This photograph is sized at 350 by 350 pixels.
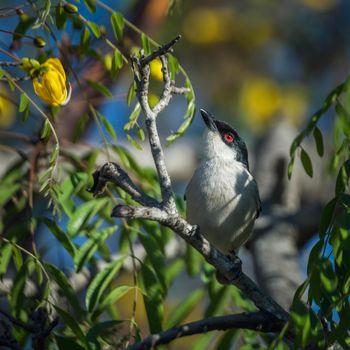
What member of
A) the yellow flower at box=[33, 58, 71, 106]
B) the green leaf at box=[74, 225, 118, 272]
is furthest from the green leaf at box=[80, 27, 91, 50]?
the green leaf at box=[74, 225, 118, 272]

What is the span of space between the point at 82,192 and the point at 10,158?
3.67m

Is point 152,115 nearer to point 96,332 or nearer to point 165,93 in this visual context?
point 165,93

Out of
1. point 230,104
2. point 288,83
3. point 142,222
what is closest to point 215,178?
point 142,222

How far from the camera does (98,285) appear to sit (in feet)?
13.1

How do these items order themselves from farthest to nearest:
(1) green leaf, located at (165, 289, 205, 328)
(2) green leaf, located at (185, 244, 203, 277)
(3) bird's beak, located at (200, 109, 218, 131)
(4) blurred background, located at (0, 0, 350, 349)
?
(4) blurred background, located at (0, 0, 350, 349)
(3) bird's beak, located at (200, 109, 218, 131)
(2) green leaf, located at (185, 244, 203, 277)
(1) green leaf, located at (165, 289, 205, 328)

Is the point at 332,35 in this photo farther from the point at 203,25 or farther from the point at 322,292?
the point at 322,292

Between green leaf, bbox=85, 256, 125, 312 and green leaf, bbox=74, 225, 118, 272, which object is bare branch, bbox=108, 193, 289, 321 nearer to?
green leaf, bbox=85, 256, 125, 312

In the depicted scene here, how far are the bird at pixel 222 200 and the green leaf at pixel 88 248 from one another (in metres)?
0.97

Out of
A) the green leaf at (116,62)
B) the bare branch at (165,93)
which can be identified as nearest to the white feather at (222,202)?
the green leaf at (116,62)

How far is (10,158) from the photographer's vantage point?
327 inches

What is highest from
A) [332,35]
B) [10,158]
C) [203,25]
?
[332,35]

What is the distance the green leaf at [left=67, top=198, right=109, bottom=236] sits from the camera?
4234 millimetres

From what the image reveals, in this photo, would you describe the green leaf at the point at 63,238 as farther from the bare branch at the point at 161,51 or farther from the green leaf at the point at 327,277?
the green leaf at the point at 327,277

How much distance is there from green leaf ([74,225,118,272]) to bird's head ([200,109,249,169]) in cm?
141
